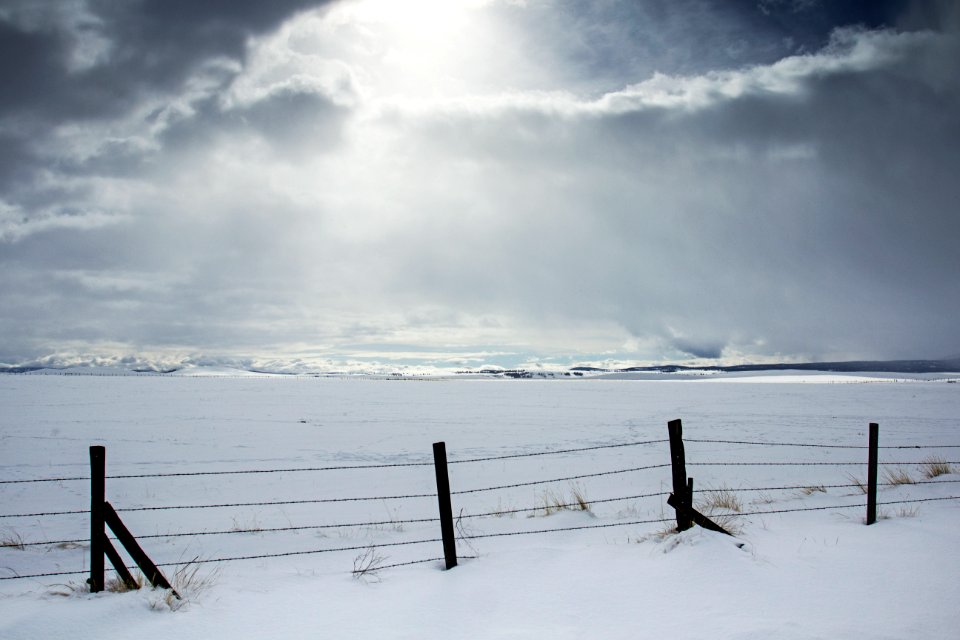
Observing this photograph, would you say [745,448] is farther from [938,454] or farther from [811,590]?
[811,590]

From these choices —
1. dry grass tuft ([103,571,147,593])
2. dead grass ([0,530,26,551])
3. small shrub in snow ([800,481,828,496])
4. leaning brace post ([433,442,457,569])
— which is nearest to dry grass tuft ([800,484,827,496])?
small shrub in snow ([800,481,828,496])

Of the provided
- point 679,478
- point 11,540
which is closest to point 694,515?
point 679,478

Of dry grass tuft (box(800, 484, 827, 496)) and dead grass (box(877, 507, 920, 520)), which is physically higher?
dead grass (box(877, 507, 920, 520))

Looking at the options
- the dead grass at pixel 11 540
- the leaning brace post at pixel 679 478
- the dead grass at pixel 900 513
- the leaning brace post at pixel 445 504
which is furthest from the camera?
the dead grass at pixel 11 540

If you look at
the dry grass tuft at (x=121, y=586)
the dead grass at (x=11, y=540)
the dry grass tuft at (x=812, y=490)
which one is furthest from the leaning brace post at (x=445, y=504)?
the dry grass tuft at (x=812, y=490)

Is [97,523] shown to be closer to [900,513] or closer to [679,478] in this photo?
[679,478]

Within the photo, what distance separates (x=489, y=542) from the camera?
7.80 metres

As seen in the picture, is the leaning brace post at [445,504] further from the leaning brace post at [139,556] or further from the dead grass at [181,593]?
the leaning brace post at [139,556]

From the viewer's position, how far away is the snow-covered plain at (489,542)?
4773 mm

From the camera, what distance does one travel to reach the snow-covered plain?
4.77m

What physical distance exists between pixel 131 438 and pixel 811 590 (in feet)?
68.8

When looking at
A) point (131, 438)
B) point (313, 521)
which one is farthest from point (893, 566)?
point (131, 438)

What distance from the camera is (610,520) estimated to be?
8844mm

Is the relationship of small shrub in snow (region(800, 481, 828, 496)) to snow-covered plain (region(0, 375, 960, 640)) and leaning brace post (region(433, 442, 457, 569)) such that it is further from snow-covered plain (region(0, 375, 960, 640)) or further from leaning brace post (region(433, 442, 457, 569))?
leaning brace post (region(433, 442, 457, 569))
